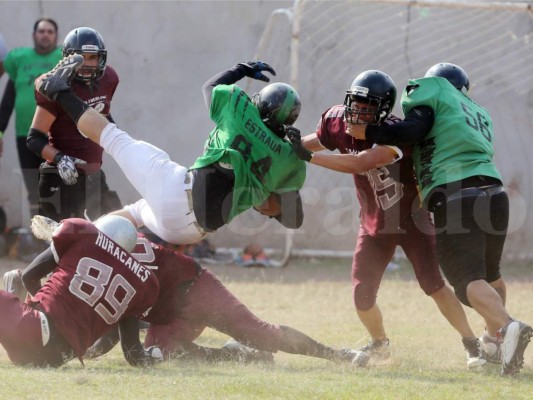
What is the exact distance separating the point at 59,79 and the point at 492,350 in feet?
10.1

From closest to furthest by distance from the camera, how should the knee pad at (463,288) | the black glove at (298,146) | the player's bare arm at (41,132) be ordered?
the knee pad at (463,288) < the black glove at (298,146) < the player's bare arm at (41,132)

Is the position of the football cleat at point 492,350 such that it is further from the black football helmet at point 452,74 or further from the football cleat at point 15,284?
the football cleat at point 15,284

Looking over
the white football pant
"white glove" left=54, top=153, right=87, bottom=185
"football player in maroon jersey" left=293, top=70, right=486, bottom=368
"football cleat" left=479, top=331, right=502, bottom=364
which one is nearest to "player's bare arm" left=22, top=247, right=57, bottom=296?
the white football pant

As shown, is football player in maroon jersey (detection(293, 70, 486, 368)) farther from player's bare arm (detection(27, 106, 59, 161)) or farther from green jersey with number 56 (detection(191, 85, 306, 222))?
player's bare arm (detection(27, 106, 59, 161))

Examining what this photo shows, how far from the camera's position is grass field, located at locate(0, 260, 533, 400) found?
5.07 metres

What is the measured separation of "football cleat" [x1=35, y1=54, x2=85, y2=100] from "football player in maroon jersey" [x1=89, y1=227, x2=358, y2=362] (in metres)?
1.04

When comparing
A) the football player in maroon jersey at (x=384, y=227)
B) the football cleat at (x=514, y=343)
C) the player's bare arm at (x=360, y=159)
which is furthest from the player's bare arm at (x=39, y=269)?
the football cleat at (x=514, y=343)

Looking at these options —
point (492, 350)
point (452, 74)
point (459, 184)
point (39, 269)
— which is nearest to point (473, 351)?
point (492, 350)

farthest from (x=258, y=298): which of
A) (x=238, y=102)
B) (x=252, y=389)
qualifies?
(x=252, y=389)

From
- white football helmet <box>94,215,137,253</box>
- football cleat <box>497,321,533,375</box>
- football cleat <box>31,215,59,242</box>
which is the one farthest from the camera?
football cleat <box>31,215,59,242</box>

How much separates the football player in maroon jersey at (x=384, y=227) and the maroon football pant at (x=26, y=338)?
1959mm

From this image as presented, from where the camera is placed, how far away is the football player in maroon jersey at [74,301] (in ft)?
17.9

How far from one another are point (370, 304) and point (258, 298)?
266 cm

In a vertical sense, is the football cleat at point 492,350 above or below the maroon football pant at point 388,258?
below
